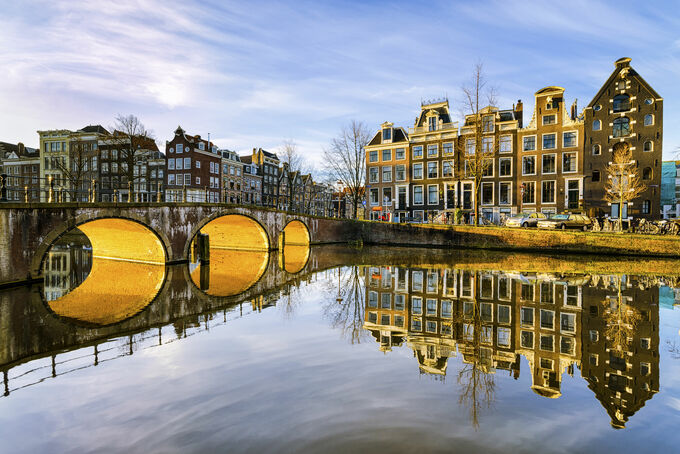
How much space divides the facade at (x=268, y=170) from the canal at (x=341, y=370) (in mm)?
52020

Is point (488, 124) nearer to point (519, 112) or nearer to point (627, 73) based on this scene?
point (519, 112)

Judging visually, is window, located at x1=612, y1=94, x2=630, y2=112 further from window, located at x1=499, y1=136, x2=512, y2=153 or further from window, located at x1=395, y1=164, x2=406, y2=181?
window, located at x1=395, y1=164, x2=406, y2=181

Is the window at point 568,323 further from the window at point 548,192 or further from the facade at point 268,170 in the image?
the facade at point 268,170

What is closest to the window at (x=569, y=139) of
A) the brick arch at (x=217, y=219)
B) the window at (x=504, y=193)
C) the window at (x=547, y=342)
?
the window at (x=504, y=193)

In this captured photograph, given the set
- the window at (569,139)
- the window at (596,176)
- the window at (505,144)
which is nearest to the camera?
the window at (596,176)

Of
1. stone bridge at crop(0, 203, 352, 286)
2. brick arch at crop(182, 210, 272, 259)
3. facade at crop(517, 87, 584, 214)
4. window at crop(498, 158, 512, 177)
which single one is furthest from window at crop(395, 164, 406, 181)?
brick arch at crop(182, 210, 272, 259)

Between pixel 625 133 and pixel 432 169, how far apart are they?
703 inches

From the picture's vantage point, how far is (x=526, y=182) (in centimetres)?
3628

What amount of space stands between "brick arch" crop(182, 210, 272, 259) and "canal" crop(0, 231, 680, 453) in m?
7.56

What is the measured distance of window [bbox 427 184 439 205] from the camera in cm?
4017

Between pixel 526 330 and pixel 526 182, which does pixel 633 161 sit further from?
pixel 526 330

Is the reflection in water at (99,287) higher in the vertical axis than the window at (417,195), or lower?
lower

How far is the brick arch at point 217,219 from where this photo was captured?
1994 cm

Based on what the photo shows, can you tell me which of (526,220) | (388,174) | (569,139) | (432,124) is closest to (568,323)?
(526,220)
